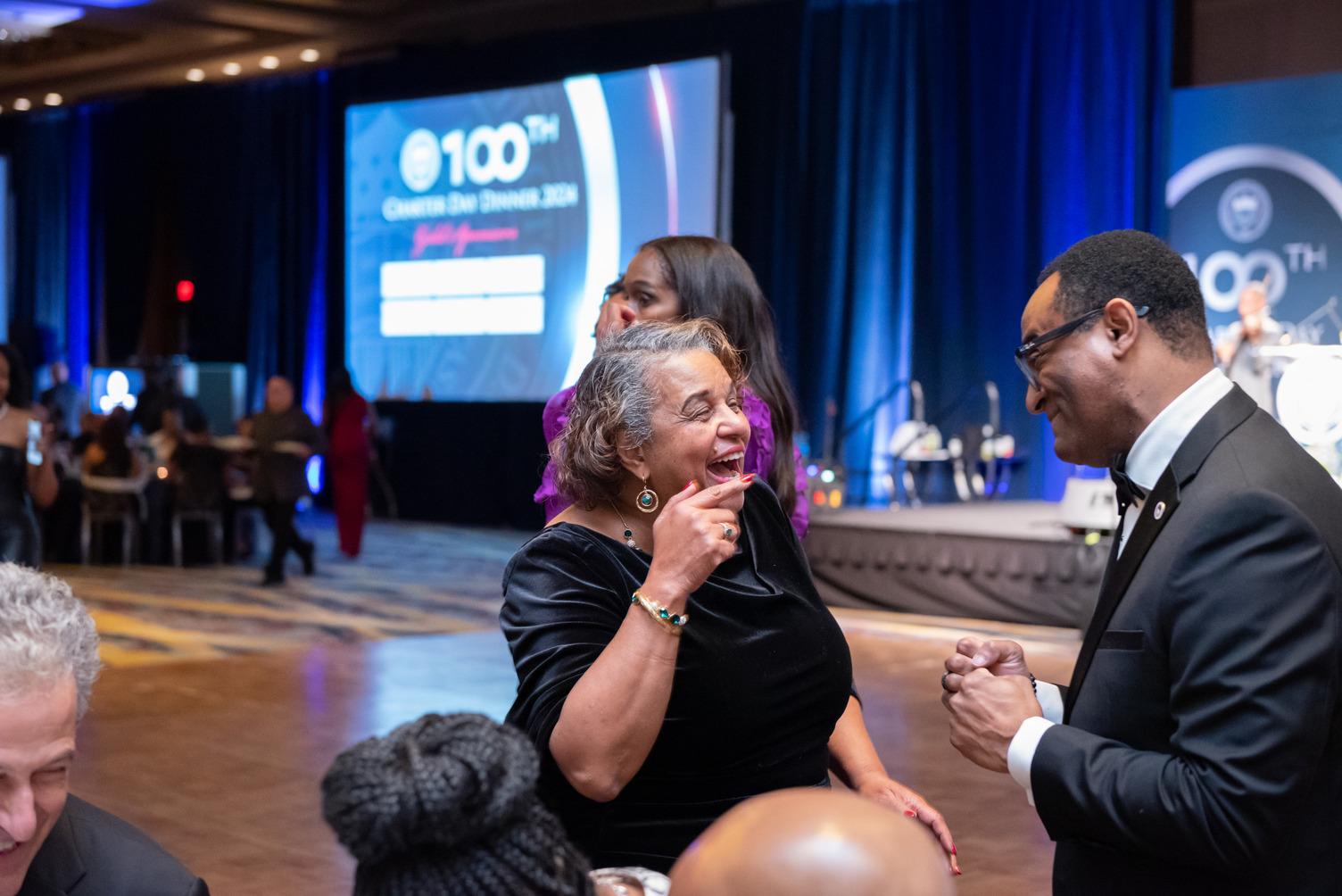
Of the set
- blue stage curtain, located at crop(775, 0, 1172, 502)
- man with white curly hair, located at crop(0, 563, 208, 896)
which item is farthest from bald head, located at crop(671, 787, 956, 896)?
blue stage curtain, located at crop(775, 0, 1172, 502)

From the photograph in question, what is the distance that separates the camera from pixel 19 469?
5.45 meters

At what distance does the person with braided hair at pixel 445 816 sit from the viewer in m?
0.81

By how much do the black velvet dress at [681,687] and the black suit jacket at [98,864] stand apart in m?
0.39

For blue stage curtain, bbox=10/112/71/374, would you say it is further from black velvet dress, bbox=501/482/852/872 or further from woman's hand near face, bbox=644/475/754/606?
woman's hand near face, bbox=644/475/754/606

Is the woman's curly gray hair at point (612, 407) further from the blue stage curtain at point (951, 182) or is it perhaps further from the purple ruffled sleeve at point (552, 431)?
the blue stage curtain at point (951, 182)

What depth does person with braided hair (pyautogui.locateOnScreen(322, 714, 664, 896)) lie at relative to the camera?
0.81m

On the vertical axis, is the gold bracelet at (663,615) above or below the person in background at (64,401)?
above

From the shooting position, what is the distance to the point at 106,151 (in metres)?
19.2

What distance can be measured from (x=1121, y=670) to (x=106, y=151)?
19806 millimetres

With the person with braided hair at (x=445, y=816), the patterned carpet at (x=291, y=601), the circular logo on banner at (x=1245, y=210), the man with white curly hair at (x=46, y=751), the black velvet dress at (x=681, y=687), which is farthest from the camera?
the circular logo on banner at (x=1245, y=210)

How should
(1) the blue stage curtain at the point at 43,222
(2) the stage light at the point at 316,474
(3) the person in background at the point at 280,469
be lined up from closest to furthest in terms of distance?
(3) the person in background at the point at 280,469, (2) the stage light at the point at 316,474, (1) the blue stage curtain at the point at 43,222

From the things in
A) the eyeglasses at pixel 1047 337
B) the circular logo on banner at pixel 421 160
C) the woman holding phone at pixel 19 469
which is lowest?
the woman holding phone at pixel 19 469

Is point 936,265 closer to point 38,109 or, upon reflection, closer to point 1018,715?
point 1018,715

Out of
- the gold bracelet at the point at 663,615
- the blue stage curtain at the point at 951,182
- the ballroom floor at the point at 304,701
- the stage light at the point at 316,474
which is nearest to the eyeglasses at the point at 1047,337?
the gold bracelet at the point at 663,615
